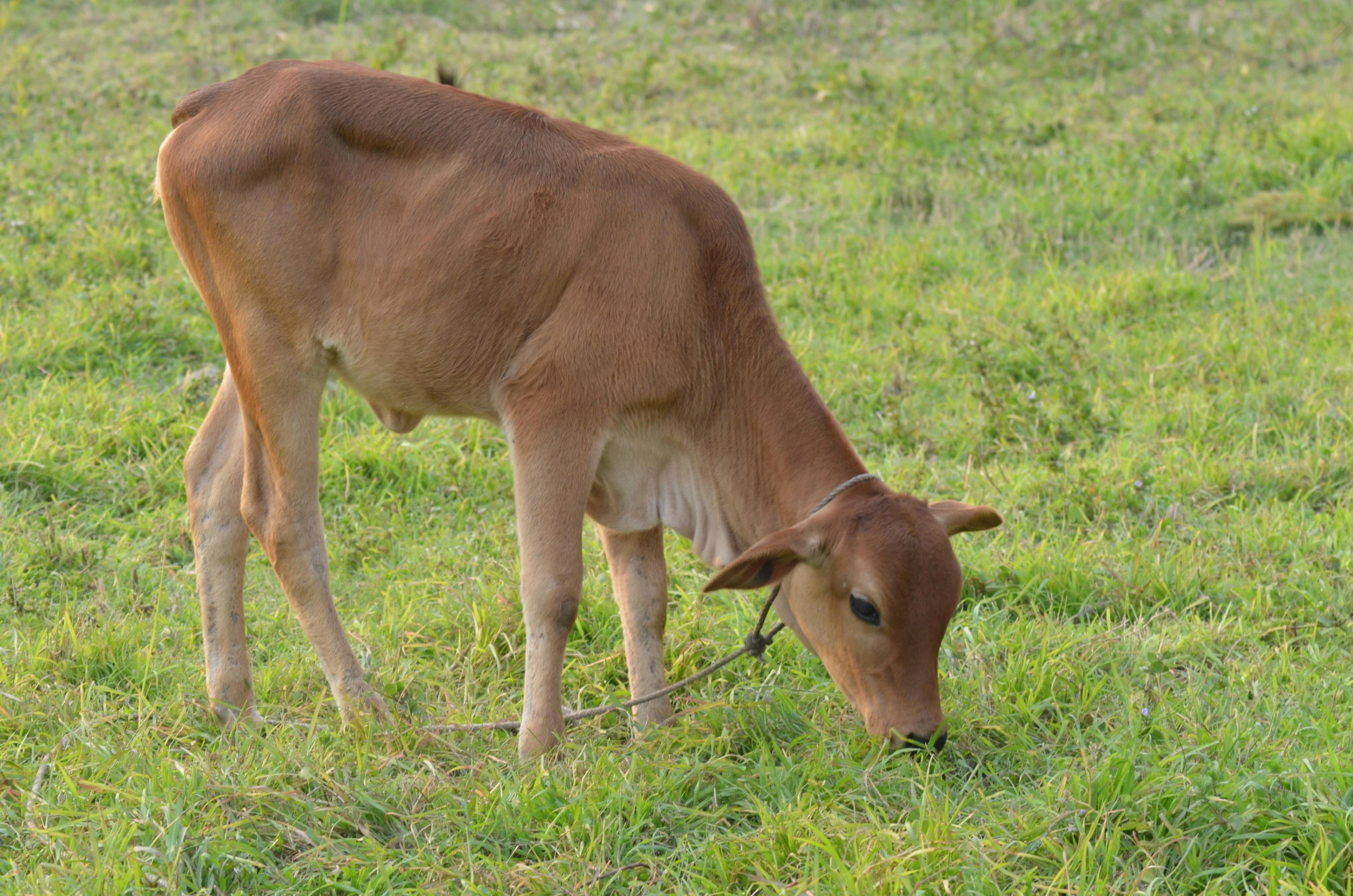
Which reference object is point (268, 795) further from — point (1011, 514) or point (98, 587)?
point (1011, 514)

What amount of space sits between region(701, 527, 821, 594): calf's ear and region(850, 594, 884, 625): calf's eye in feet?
0.50

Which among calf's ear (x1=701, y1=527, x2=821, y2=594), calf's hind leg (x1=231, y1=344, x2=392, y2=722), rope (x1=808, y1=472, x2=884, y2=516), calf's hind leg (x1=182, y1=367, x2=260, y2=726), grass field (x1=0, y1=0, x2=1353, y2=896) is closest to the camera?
grass field (x1=0, y1=0, x2=1353, y2=896)

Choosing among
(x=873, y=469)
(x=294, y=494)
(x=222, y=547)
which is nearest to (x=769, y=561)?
(x=294, y=494)

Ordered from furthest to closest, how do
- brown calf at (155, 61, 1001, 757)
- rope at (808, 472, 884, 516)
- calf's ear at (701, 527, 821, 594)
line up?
brown calf at (155, 61, 1001, 757) → rope at (808, 472, 884, 516) → calf's ear at (701, 527, 821, 594)

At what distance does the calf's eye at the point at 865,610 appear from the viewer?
355cm

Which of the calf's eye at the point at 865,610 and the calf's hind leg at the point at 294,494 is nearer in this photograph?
the calf's eye at the point at 865,610

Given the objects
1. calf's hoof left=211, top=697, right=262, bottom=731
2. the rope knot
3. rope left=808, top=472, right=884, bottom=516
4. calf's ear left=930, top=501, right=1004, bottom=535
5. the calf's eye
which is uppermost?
rope left=808, top=472, right=884, bottom=516

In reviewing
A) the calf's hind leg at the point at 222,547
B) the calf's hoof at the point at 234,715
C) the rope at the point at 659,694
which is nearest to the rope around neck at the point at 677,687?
the rope at the point at 659,694

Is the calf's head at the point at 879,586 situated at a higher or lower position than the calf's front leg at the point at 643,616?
higher

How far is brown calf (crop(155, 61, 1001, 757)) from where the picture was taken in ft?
12.6

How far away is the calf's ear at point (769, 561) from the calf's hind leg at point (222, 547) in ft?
4.95

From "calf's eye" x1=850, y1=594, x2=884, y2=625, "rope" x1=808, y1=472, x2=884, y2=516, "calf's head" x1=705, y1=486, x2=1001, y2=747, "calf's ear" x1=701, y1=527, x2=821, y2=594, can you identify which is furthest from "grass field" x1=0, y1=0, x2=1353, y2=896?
"rope" x1=808, y1=472, x2=884, y2=516

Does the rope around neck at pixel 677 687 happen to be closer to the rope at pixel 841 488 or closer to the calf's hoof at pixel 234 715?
the rope at pixel 841 488

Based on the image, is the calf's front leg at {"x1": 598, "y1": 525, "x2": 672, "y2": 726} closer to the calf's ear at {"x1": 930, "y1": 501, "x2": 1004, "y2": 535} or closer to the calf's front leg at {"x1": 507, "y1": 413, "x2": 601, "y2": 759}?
the calf's front leg at {"x1": 507, "y1": 413, "x2": 601, "y2": 759}
